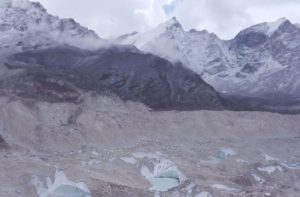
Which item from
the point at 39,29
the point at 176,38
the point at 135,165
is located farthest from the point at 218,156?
the point at 176,38

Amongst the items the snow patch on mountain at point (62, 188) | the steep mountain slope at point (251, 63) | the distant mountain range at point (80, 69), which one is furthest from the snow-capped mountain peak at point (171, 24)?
the snow patch on mountain at point (62, 188)

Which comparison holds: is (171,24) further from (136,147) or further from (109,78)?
(136,147)

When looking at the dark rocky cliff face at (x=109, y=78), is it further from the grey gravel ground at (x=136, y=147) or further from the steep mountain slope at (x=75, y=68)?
the grey gravel ground at (x=136, y=147)

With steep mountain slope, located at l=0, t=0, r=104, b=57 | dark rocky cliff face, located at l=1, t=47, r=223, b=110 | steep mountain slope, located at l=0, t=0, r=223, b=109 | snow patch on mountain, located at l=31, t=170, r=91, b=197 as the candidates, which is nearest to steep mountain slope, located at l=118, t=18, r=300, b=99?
steep mountain slope, located at l=0, t=0, r=104, b=57

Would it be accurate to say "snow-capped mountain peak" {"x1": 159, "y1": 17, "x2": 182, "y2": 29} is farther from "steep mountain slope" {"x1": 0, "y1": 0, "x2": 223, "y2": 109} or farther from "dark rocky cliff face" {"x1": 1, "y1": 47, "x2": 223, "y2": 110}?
"dark rocky cliff face" {"x1": 1, "y1": 47, "x2": 223, "y2": 110}

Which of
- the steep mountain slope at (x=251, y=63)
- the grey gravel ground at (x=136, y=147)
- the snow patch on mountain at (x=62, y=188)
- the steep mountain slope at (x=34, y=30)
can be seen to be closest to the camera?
the snow patch on mountain at (x=62, y=188)

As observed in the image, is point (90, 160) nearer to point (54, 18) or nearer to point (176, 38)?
point (54, 18)

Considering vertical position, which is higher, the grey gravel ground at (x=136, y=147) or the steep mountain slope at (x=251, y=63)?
the steep mountain slope at (x=251, y=63)
